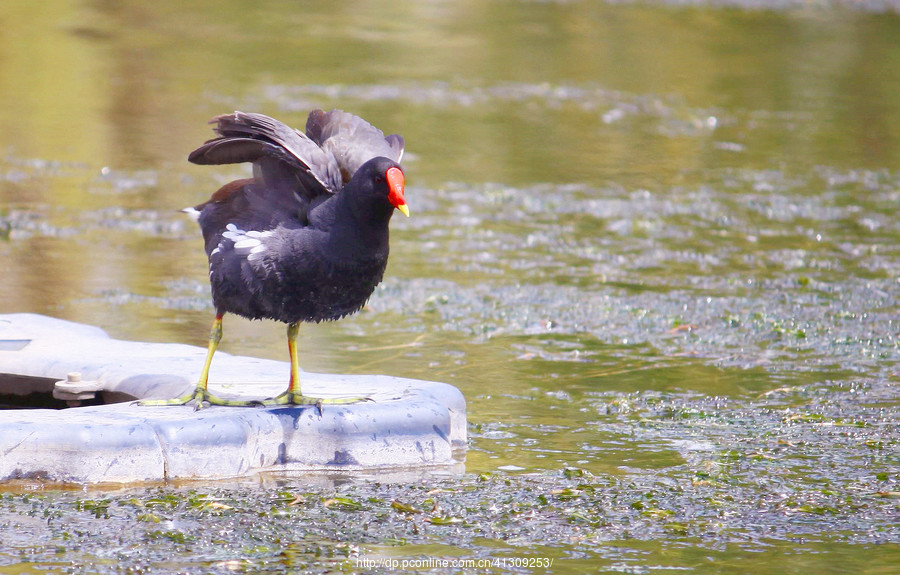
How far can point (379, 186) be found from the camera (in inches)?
194

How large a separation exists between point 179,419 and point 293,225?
2.60ft

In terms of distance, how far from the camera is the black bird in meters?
4.99

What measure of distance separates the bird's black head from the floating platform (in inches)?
32.2

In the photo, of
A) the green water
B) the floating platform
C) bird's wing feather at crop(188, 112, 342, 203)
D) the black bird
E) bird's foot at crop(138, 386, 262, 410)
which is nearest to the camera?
the green water

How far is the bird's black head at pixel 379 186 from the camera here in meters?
4.91

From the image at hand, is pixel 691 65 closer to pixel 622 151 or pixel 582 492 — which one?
pixel 622 151

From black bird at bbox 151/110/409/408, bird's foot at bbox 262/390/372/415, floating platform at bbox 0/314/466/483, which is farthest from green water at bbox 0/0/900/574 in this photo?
black bird at bbox 151/110/409/408

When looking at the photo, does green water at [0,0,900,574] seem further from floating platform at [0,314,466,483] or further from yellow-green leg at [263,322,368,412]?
yellow-green leg at [263,322,368,412]

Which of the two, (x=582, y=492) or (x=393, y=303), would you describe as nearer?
(x=582, y=492)

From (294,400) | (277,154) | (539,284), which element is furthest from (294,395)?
(539,284)

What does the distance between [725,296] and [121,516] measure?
466 cm

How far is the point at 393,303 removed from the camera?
804 cm

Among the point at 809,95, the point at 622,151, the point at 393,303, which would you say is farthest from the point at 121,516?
the point at 809,95

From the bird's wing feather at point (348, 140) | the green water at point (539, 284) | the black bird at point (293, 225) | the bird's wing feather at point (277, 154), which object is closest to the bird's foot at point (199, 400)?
the black bird at point (293, 225)
